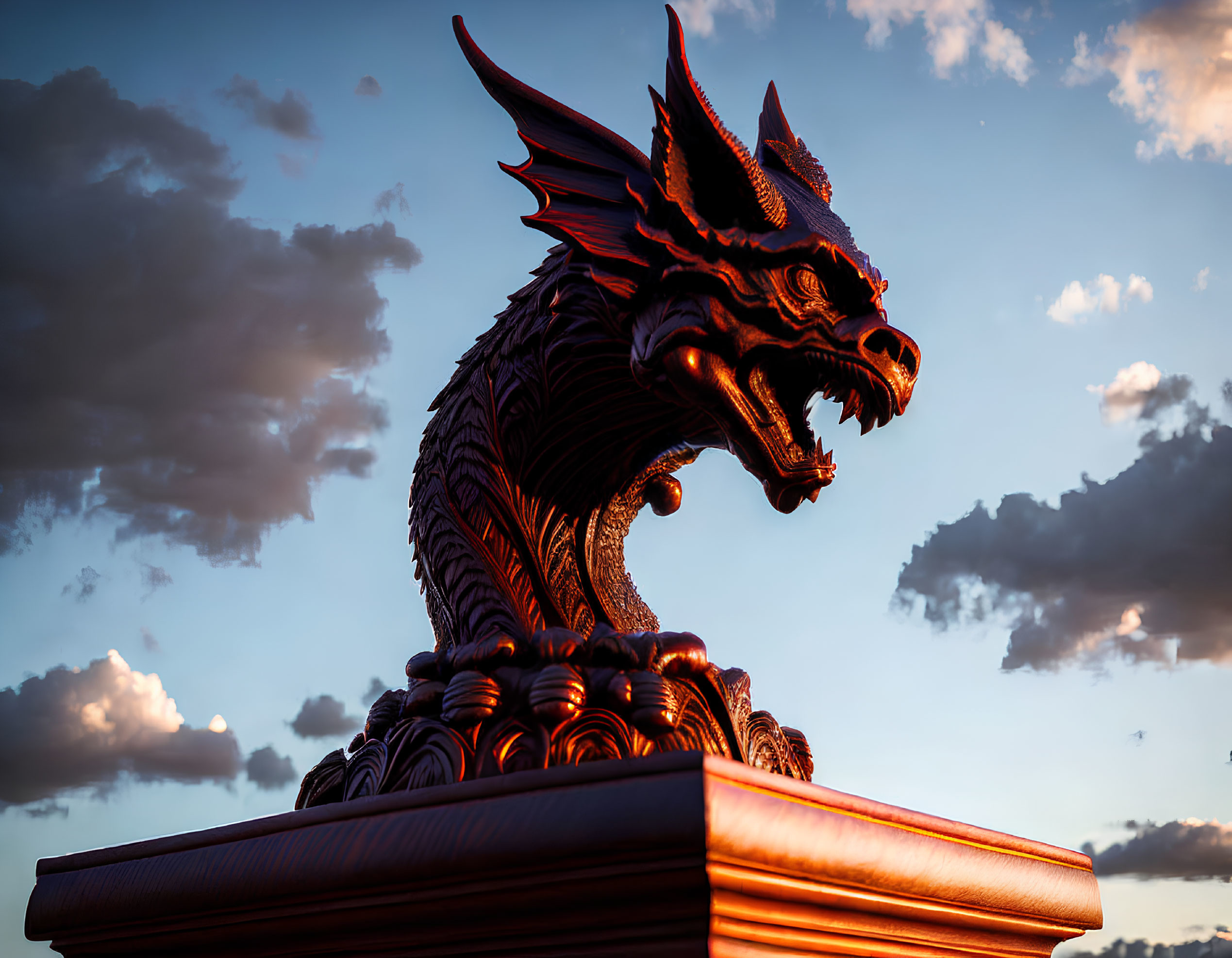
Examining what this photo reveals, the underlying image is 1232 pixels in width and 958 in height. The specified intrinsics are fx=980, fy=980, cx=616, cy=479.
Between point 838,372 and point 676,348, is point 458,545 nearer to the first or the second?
point 676,348

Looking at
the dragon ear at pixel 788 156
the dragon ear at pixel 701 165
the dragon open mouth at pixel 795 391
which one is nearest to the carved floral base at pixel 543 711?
the dragon open mouth at pixel 795 391

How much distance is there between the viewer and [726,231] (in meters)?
1.09

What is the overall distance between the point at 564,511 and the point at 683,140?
1.56 feet

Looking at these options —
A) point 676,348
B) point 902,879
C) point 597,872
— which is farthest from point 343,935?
point 676,348

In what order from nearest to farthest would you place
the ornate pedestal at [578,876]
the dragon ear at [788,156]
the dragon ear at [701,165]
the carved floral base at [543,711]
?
1. the ornate pedestal at [578,876]
2. the carved floral base at [543,711]
3. the dragon ear at [701,165]
4. the dragon ear at [788,156]

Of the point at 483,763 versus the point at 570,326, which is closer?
the point at 483,763

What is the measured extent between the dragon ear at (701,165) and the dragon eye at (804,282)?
6 centimetres

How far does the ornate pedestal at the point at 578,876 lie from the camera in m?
0.69

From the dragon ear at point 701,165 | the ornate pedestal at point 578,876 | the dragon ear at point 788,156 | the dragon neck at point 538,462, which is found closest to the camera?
the ornate pedestal at point 578,876

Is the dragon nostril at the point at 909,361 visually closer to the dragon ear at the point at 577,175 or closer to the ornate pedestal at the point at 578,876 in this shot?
the dragon ear at the point at 577,175

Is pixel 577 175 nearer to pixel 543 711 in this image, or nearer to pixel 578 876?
pixel 543 711

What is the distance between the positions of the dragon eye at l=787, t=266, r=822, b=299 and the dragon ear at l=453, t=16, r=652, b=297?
0.55 feet

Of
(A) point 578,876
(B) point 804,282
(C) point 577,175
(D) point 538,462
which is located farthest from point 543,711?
(C) point 577,175

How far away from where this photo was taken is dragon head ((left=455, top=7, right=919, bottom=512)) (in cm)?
107
